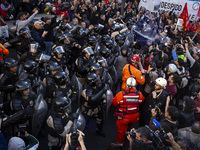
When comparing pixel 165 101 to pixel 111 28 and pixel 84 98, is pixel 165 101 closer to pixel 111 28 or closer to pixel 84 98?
pixel 84 98

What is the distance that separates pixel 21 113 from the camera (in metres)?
3.47

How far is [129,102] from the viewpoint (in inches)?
172

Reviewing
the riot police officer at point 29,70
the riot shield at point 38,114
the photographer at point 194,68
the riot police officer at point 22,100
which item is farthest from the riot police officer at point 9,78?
the photographer at point 194,68

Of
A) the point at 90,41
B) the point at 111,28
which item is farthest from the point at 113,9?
the point at 90,41

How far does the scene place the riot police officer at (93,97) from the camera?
440cm

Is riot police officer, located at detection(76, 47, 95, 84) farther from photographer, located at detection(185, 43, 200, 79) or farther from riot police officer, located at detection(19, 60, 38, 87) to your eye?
photographer, located at detection(185, 43, 200, 79)

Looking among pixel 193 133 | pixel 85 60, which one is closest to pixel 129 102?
pixel 193 133

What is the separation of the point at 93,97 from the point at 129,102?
0.79 metres

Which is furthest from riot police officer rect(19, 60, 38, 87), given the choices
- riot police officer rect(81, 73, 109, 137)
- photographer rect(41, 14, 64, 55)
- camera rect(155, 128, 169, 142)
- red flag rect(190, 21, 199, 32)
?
red flag rect(190, 21, 199, 32)

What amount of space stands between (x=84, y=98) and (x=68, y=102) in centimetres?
103

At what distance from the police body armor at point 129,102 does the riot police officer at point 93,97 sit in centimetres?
48

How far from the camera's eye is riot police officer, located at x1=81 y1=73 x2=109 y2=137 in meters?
4.40

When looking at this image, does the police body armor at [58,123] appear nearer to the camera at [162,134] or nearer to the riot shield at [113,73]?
the camera at [162,134]

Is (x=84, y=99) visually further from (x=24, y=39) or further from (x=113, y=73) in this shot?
(x=24, y=39)
